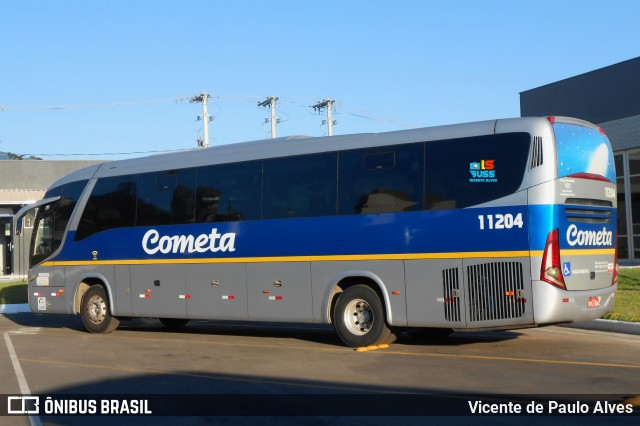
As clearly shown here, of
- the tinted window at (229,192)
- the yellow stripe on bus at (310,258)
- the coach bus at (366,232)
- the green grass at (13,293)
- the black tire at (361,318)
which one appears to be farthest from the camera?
the green grass at (13,293)

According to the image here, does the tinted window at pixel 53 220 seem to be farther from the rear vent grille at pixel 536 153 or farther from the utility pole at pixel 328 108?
the utility pole at pixel 328 108

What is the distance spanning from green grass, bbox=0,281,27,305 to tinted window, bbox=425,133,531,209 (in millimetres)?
19871

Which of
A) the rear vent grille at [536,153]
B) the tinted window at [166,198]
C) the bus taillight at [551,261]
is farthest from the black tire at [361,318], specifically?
the tinted window at [166,198]

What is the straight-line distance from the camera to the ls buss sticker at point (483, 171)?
11.9m

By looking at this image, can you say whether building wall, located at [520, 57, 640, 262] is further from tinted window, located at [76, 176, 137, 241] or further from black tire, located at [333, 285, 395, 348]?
tinted window, located at [76, 176, 137, 241]

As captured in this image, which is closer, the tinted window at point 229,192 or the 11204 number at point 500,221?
the 11204 number at point 500,221

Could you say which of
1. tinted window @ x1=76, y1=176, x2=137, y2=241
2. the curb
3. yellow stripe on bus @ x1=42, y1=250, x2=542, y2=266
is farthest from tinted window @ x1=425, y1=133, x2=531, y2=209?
tinted window @ x1=76, y1=176, x2=137, y2=241

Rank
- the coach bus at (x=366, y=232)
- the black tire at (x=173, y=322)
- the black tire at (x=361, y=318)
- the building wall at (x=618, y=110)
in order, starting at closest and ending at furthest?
the coach bus at (x=366, y=232)
the black tire at (x=361, y=318)
the black tire at (x=173, y=322)
the building wall at (x=618, y=110)

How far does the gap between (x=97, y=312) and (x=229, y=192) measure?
4.79m

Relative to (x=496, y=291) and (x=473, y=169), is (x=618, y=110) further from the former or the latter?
(x=496, y=291)

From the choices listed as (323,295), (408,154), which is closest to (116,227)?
(323,295)

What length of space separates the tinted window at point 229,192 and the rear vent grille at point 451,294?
13.4 ft

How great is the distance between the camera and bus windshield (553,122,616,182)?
38.5 feet

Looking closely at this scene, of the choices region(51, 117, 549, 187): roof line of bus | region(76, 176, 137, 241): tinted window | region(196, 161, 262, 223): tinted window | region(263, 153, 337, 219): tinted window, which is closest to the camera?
region(51, 117, 549, 187): roof line of bus
